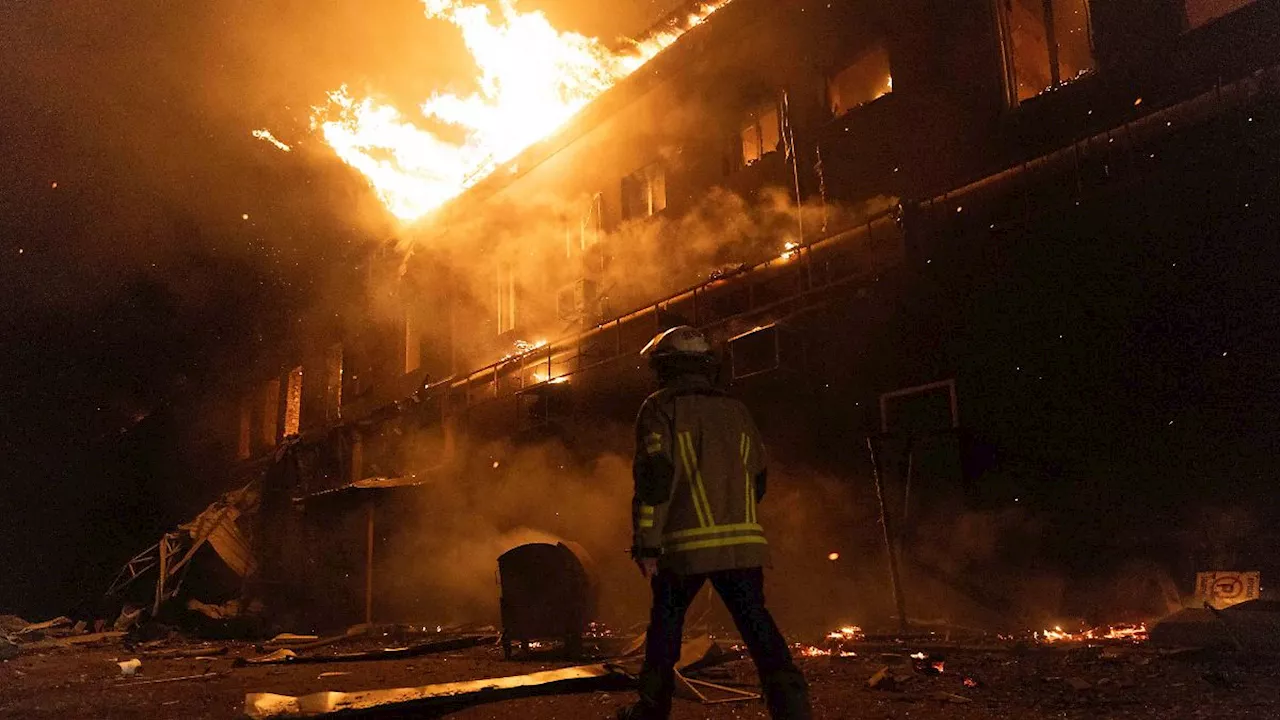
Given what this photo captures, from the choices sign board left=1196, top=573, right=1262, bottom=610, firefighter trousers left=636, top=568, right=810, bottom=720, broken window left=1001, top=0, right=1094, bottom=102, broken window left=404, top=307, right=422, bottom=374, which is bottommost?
sign board left=1196, top=573, right=1262, bottom=610

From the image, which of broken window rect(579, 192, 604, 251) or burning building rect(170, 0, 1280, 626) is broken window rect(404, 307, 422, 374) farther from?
broken window rect(579, 192, 604, 251)

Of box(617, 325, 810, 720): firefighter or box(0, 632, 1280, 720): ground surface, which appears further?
box(0, 632, 1280, 720): ground surface

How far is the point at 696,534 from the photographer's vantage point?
A: 3.56 metres

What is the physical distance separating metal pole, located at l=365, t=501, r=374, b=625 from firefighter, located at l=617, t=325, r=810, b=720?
1183cm

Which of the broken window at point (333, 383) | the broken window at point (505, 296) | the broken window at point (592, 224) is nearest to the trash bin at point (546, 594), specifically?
the broken window at point (592, 224)

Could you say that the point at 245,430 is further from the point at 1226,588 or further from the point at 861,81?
the point at 1226,588

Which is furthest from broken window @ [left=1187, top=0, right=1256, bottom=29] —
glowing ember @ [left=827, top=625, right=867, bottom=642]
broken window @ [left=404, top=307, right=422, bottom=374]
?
broken window @ [left=404, top=307, right=422, bottom=374]

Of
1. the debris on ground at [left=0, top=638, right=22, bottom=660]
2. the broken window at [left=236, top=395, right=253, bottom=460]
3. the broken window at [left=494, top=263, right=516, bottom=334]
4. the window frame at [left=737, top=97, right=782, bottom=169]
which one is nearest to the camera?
the debris on ground at [left=0, top=638, right=22, bottom=660]

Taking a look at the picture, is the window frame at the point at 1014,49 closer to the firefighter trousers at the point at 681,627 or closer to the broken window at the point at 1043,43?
the broken window at the point at 1043,43

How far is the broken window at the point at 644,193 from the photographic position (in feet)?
48.9

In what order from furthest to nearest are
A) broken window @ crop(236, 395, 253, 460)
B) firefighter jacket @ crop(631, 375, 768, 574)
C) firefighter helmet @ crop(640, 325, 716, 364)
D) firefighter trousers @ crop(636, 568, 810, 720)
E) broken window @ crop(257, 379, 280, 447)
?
broken window @ crop(236, 395, 253, 460), broken window @ crop(257, 379, 280, 447), firefighter helmet @ crop(640, 325, 716, 364), firefighter jacket @ crop(631, 375, 768, 574), firefighter trousers @ crop(636, 568, 810, 720)

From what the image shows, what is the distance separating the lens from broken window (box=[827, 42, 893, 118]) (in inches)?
457

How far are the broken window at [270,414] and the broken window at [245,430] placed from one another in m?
0.85

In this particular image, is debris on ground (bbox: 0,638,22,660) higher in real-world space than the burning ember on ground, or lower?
lower
